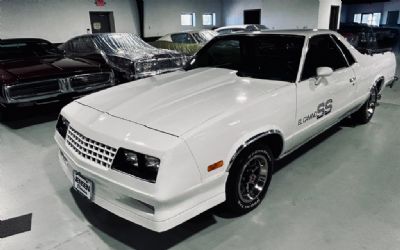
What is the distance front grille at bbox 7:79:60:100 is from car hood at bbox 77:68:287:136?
2443 millimetres

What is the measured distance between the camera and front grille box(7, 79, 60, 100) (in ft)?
14.7

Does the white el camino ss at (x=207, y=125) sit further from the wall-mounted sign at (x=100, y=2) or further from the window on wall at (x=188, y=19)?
the window on wall at (x=188, y=19)

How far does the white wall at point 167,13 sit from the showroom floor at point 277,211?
13226 mm

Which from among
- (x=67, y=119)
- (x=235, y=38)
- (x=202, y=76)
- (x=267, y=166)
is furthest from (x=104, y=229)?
(x=235, y=38)

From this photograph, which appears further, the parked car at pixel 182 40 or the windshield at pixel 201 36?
the windshield at pixel 201 36

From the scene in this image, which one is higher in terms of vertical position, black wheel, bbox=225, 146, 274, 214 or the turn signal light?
the turn signal light

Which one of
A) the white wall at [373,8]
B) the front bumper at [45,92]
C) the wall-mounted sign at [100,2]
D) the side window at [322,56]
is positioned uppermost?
the white wall at [373,8]

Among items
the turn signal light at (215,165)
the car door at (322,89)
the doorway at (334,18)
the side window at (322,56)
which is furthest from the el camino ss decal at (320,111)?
the doorway at (334,18)

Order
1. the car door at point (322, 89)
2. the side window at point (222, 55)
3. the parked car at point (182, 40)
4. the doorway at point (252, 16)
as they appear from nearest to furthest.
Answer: the car door at point (322, 89), the side window at point (222, 55), the parked car at point (182, 40), the doorway at point (252, 16)

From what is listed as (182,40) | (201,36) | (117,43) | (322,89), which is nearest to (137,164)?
(322,89)

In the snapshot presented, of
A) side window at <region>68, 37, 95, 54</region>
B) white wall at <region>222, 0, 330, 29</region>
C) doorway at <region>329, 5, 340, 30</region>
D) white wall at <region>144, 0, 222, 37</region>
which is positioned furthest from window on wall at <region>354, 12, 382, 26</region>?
side window at <region>68, 37, 95, 54</region>

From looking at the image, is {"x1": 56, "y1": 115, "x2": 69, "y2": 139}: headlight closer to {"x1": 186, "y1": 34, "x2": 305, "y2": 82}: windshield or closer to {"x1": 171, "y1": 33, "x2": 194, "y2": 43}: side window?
{"x1": 186, "y1": 34, "x2": 305, "y2": 82}: windshield

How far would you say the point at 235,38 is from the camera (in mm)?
3391

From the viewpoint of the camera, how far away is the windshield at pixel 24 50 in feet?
18.1
